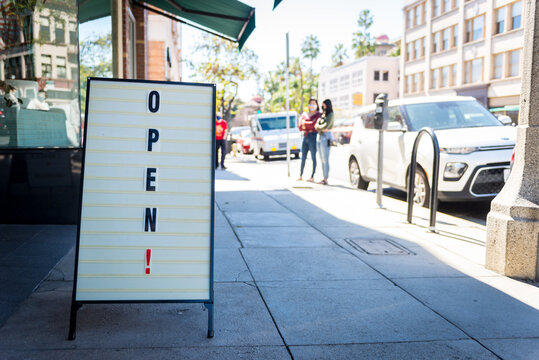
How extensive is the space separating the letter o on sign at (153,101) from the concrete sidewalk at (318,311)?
4.46 feet

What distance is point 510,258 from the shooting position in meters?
4.94

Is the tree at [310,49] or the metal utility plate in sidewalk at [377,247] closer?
the metal utility plate in sidewalk at [377,247]

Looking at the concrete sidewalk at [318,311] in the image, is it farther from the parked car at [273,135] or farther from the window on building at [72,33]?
the parked car at [273,135]

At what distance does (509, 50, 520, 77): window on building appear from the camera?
40094 millimetres

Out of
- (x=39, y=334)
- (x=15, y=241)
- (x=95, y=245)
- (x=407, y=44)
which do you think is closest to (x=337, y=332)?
(x=95, y=245)

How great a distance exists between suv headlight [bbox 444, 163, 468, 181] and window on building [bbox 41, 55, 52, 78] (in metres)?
5.40

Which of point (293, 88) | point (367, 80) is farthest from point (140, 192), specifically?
point (293, 88)

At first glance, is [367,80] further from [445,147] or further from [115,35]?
[115,35]

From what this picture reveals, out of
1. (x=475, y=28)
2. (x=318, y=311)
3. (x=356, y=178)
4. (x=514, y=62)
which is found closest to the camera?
(x=318, y=311)

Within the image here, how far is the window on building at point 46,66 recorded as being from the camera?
6.86 metres

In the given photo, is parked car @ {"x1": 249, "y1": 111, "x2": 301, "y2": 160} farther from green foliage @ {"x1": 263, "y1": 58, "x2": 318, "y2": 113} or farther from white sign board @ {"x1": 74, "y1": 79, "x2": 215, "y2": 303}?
green foliage @ {"x1": 263, "y1": 58, "x2": 318, "y2": 113}

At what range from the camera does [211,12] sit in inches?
349

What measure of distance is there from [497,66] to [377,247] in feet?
134

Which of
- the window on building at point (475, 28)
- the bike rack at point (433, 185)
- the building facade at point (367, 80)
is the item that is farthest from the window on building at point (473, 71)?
the bike rack at point (433, 185)
